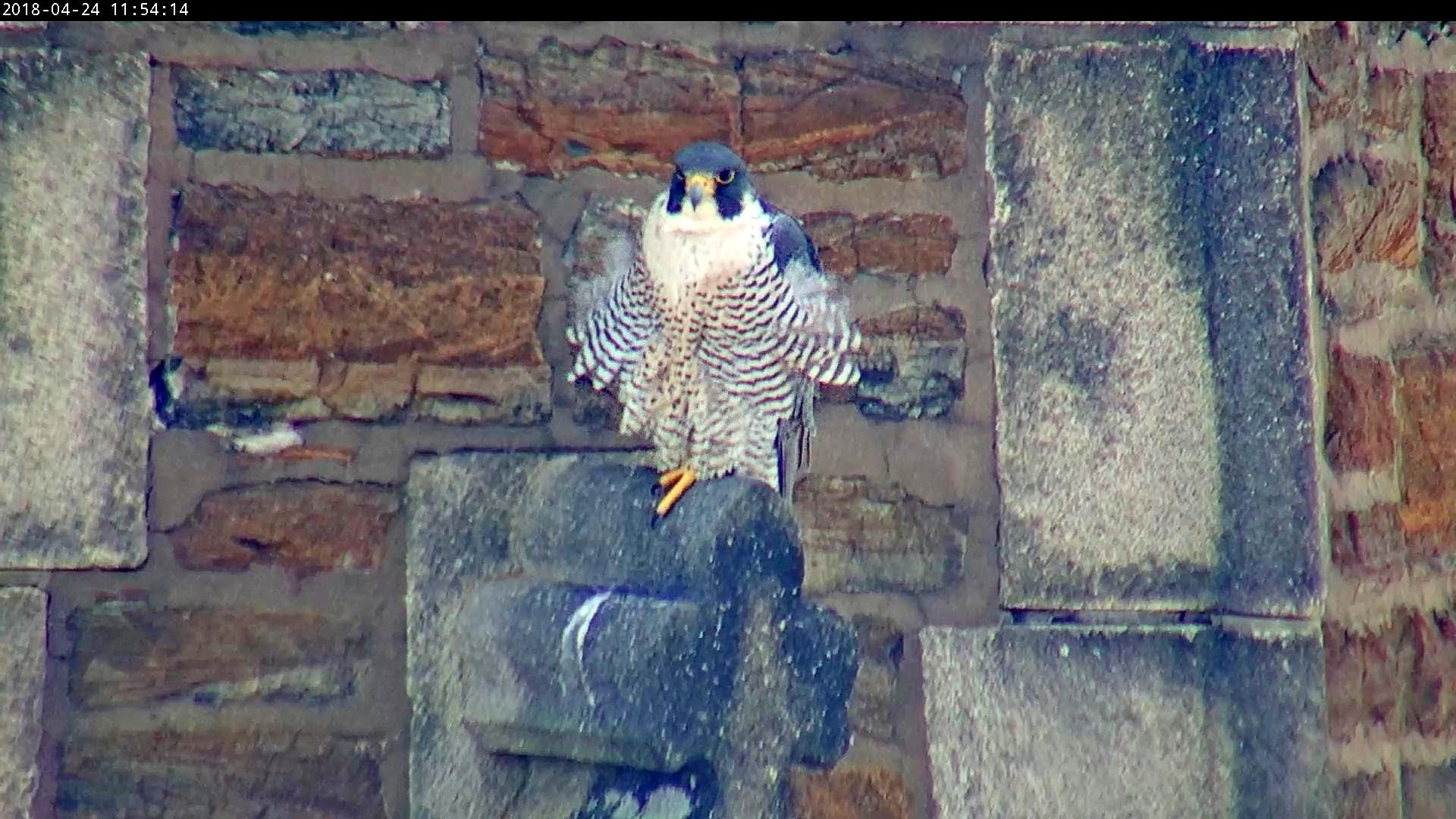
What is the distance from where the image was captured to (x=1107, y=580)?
280 cm

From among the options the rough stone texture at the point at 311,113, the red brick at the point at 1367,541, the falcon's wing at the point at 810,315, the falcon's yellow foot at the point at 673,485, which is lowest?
the red brick at the point at 1367,541

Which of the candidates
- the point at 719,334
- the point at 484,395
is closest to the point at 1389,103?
the point at 719,334

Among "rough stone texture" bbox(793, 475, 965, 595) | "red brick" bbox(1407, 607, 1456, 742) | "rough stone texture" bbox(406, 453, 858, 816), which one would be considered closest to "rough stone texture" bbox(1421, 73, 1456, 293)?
"red brick" bbox(1407, 607, 1456, 742)

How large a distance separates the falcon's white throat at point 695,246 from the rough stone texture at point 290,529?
20.6 inches

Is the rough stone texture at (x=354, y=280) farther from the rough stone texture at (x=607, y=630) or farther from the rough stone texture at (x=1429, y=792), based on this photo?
the rough stone texture at (x=1429, y=792)

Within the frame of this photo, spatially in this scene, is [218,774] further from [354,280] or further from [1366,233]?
[1366,233]

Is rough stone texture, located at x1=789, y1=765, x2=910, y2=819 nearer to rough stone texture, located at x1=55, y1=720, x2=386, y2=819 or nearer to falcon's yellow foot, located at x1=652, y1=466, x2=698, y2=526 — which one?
falcon's yellow foot, located at x1=652, y1=466, x2=698, y2=526

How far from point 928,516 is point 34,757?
134 centimetres

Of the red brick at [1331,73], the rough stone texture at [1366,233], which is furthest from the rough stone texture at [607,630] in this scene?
the red brick at [1331,73]

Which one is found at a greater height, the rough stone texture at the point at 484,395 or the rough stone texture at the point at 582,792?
the rough stone texture at the point at 484,395

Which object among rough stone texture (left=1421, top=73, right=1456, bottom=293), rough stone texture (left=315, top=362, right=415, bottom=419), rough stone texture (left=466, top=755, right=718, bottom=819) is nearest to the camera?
rough stone texture (left=466, top=755, right=718, bottom=819)

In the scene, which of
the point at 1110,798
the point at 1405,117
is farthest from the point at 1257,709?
the point at 1405,117

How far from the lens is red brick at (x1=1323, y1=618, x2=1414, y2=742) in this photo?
109 inches

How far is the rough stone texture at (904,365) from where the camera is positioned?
2805 mm
